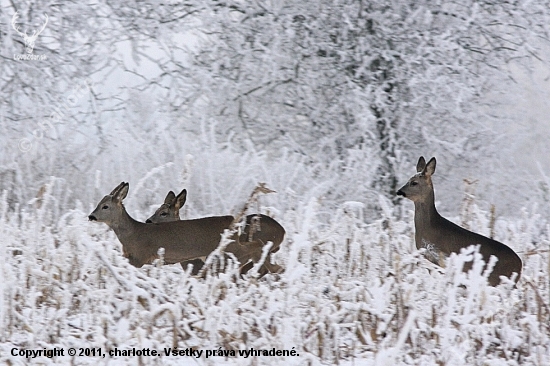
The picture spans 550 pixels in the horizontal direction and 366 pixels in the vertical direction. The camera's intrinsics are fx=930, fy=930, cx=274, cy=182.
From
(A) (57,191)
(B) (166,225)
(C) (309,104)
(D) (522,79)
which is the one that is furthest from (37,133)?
(D) (522,79)

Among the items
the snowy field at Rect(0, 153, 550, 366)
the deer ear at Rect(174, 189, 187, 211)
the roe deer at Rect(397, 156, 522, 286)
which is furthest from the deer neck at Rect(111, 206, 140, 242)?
the roe deer at Rect(397, 156, 522, 286)

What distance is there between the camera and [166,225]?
6.99 metres

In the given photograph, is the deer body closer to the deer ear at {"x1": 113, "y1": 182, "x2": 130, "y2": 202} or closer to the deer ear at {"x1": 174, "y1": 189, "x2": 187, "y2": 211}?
the deer ear at {"x1": 113, "y1": 182, "x2": 130, "y2": 202}

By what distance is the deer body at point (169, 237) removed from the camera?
6832 millimetres

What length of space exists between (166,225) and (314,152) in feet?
18.1

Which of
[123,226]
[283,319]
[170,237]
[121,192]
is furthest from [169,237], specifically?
[283,319]

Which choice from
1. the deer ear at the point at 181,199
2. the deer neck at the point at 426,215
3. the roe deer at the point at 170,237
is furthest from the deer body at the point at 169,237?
the deer neck at the point at 426,215

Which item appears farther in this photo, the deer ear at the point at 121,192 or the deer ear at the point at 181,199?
the deer ear at the point at 181,199

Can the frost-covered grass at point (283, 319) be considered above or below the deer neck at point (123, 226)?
below

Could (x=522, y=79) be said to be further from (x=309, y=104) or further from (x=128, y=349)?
(x=128, y=349)

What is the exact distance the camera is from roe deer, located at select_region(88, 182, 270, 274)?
6832 mm

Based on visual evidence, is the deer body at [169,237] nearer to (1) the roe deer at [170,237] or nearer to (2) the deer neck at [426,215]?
(1) the roe deer at [170,237]

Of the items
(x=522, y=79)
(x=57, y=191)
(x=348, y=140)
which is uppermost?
(x=522, y=79)

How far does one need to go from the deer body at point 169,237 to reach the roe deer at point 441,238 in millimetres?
1281
